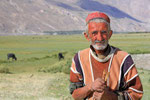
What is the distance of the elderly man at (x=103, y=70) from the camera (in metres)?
2.48

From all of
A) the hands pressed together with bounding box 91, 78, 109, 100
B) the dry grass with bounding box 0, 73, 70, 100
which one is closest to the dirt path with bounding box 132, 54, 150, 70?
the dry grass with bounding box 0, 73, 70, 100

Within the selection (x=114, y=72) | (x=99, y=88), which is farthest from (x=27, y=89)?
(x=99, y=88)

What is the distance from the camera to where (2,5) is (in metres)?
180

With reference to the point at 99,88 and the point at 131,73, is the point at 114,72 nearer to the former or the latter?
the point at 131,73

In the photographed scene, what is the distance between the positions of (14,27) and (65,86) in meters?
158

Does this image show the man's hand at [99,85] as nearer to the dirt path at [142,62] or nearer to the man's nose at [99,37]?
the man's nose at [99,37]

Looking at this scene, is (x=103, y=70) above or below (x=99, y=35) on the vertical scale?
below

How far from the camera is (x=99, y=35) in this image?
8.31 ft

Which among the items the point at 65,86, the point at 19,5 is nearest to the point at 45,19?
the point at 19,5

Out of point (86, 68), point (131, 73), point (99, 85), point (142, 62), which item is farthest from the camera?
point (142, 62)

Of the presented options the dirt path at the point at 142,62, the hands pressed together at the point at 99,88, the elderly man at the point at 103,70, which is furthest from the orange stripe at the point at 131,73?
the dirt path at the point at 142,62

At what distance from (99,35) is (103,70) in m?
0.30

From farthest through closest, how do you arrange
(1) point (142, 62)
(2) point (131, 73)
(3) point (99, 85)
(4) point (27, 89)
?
1. (1) point (142, 62)
2. (4) point (27, 89)
3. (2) point (131, 73)
4. (3) point (99, 85)

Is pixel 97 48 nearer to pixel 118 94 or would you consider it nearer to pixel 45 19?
pixel 118 94
